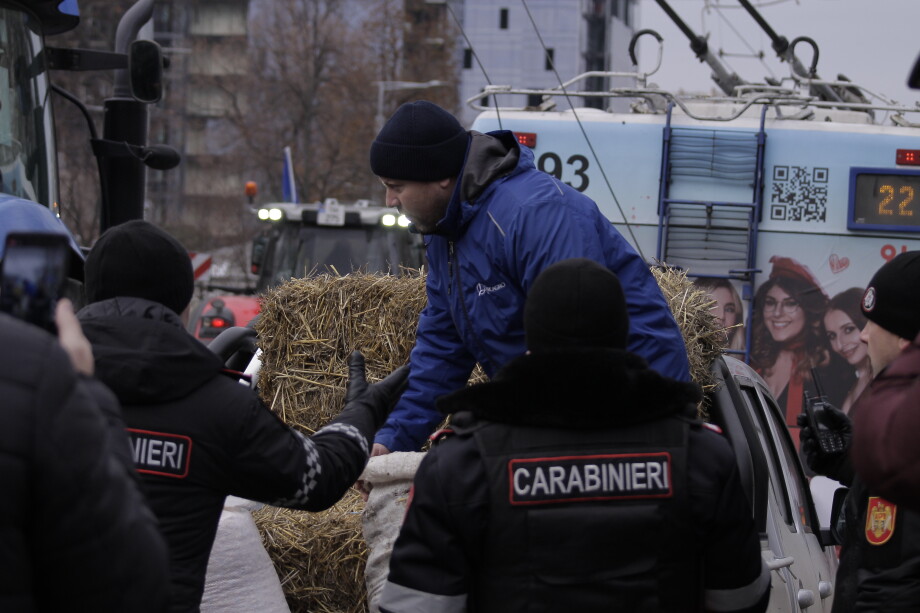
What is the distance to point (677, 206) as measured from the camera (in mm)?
9250

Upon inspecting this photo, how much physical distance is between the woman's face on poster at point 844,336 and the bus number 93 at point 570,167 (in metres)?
1.93

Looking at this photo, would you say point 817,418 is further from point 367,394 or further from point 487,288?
point 367,394

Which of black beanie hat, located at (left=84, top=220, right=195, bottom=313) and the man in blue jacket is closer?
black beanie hat, located at (left=84, top=220, right=195, bottom=313)

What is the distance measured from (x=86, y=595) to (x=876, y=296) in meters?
2.23

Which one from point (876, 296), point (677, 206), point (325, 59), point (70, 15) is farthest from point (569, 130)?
point (325, 59)

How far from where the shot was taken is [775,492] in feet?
17.6

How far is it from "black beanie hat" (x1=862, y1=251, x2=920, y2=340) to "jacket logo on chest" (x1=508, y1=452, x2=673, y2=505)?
823mm

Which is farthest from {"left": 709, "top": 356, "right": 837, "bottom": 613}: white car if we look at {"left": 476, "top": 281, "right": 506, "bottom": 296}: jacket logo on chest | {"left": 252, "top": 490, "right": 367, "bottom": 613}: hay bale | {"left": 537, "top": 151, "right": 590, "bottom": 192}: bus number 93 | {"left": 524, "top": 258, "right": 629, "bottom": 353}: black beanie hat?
{"left": 537, "top": 151, "right": 590, "bottom": 192}: bus number 93

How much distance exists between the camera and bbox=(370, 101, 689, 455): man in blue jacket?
154 inches

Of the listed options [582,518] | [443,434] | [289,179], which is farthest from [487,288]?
[289,179]

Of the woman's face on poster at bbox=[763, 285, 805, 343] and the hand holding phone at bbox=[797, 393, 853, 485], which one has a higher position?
the hand holding phone at bbox=[797, 393, 853, 485]

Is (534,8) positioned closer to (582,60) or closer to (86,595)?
(582,60)

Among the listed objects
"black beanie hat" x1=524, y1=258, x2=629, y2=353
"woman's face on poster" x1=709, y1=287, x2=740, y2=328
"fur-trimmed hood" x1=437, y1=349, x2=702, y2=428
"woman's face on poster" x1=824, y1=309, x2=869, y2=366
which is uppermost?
"black beanie hat" x1=524, y1=258, x2=629, y2=353

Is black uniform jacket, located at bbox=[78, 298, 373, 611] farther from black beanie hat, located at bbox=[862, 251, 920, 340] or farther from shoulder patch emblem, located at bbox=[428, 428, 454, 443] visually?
black beanie hat, located at bbox=[862, 251, 920, 340]
